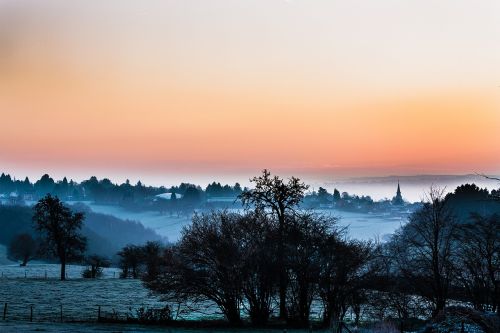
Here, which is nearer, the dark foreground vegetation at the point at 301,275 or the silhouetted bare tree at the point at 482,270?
A: the dark foreground vegetation at the point at 301,275

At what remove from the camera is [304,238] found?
42594mm

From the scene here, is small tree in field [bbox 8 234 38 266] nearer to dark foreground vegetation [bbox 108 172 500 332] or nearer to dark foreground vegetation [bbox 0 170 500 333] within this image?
dark foreground vegetation [bbox 0 170 500 333]

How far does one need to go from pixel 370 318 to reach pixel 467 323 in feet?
56.7

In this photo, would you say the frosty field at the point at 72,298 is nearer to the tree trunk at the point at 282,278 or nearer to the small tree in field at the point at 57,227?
the small tree in field at the point at 57,227

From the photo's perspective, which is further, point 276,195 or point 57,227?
point 57,227

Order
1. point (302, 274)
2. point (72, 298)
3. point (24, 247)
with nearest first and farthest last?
point (302, 274) < point (72, 298) < point (24, 247)

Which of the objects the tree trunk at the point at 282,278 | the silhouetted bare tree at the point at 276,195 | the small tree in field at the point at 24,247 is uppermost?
the silhouetted bare tree at the point at 276,195

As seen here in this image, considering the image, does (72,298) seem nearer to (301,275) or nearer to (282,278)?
(282,278)

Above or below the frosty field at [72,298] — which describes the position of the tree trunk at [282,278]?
above

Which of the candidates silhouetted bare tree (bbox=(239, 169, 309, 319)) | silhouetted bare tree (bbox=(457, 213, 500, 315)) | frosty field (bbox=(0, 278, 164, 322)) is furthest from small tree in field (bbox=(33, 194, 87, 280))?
silhouetted bare tree (bbox=(457, 213, 500, 315))

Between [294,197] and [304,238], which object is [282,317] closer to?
[304,238]

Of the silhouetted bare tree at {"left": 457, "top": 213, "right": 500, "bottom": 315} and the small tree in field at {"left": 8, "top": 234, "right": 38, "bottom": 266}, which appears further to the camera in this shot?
the small tree in field at {"left": 8, "top": 234, "right": 38, "bottom": 266}

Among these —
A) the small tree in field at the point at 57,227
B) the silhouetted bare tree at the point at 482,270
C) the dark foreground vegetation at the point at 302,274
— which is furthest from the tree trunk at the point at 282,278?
the small tree in field at the point at 57,227

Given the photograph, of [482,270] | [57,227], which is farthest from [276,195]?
[57,227]
